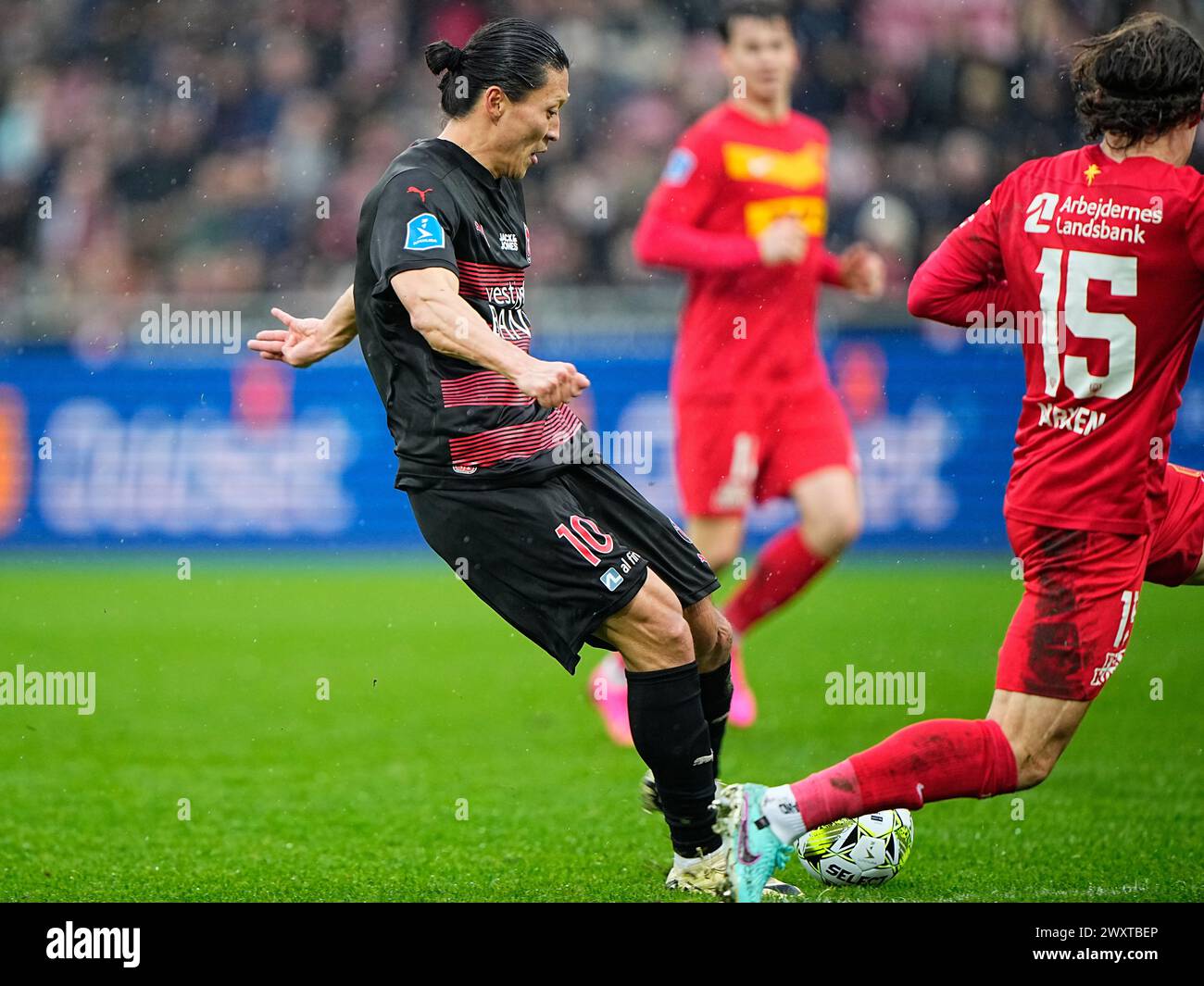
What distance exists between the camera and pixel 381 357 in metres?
4.10

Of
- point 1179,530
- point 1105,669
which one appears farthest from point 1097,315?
point 1105,669

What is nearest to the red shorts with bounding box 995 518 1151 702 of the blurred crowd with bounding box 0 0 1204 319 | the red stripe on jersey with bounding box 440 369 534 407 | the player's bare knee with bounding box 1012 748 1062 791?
the player's bare knee with bounding box 1012 748 1062 791

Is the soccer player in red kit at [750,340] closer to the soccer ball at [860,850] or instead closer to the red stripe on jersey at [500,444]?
the soccer ball at [860,850]

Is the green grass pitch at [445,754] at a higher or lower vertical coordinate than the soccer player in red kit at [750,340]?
lower

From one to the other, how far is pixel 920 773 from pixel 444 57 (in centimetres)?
221

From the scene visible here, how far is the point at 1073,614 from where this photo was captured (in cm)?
380

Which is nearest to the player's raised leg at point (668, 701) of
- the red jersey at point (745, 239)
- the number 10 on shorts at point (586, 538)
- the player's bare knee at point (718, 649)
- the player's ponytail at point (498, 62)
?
the number 10 on shorts at point (586, 538)

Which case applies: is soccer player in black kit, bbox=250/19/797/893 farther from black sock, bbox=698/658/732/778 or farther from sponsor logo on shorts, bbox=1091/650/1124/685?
sponsor logo on shorts, bbox=1091/650/1124/685

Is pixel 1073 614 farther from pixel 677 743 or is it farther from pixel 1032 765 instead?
pixel 677 743

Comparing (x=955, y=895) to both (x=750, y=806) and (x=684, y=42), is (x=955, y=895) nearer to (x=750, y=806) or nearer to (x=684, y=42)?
(x=750, y=806)

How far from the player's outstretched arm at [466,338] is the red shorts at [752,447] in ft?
10.3

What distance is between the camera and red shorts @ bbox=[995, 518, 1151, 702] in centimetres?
379

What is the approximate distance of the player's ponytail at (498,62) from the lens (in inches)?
161

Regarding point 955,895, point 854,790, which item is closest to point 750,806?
point 854,790
